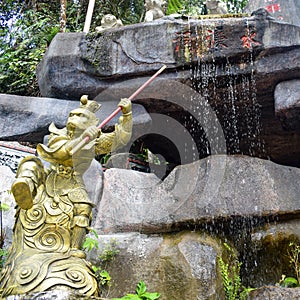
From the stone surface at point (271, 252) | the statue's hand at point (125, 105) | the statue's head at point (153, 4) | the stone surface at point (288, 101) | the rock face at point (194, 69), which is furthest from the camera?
the statue's head at point (153, 4)

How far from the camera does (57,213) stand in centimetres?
345

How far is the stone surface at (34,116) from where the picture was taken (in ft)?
17.6

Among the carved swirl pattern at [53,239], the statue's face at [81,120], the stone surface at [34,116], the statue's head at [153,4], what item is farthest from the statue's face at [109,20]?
the carved swirl pattern at [53,239]

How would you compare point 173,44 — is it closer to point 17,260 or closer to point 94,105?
point 94,105

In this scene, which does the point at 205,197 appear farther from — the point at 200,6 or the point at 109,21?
the point at 200,6

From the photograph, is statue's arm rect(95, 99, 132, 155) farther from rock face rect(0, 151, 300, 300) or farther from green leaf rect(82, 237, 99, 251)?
rock face rect(0, 151, 300, 300)

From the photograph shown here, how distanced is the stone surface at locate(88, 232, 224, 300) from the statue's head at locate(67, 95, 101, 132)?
1451mm

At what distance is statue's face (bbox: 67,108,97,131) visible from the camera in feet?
12.5

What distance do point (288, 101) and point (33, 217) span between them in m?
2.98

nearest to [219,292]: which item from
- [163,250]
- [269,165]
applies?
[163,250]

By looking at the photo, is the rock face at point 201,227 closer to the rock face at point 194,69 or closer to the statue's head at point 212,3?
the rock face at point 194,69

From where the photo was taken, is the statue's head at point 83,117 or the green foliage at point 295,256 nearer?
the statue's head at point 83,117

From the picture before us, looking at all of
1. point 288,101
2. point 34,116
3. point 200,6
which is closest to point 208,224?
point 288,101

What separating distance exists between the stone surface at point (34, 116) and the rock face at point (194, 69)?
199 mm
